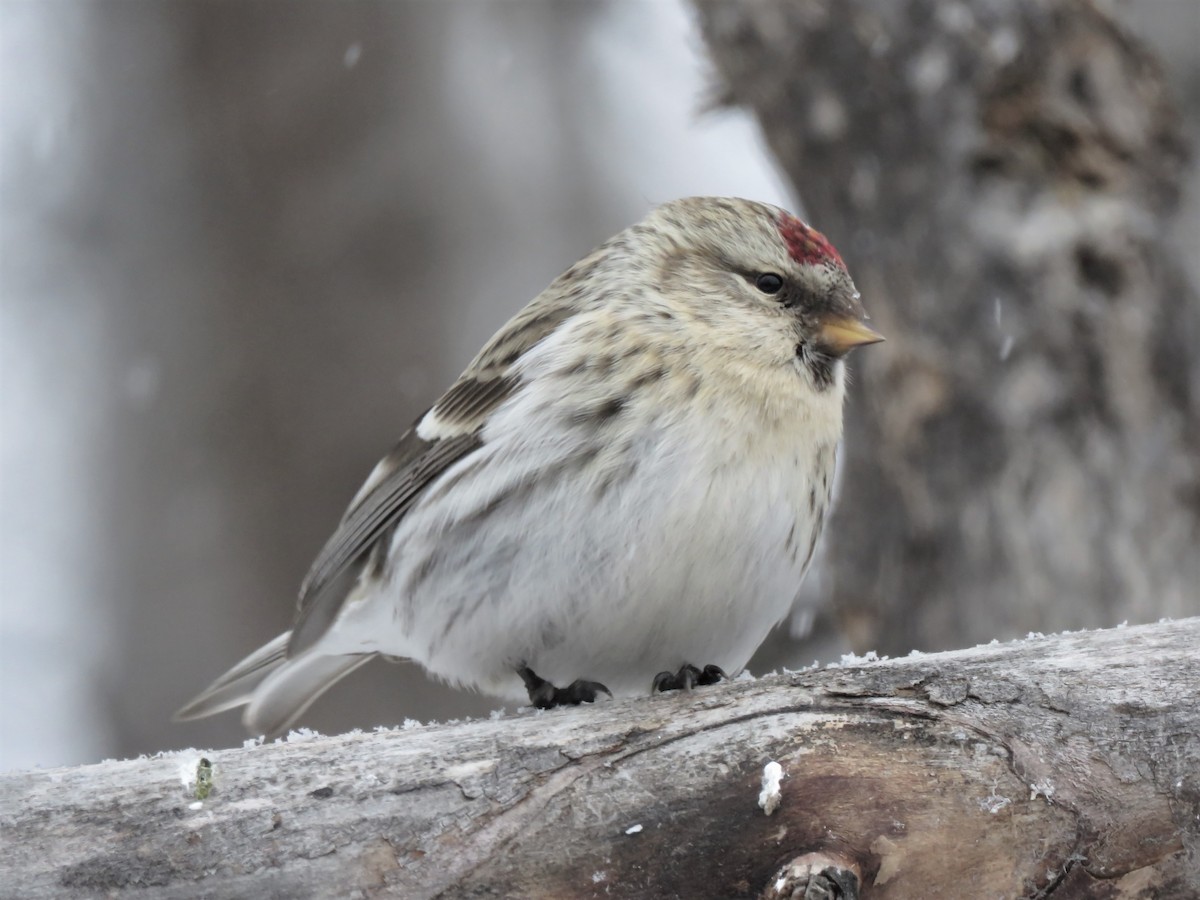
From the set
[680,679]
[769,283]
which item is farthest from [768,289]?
[680,679]

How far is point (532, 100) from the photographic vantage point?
15.4 feet

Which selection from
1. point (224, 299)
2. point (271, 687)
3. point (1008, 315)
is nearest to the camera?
point (271, 687)

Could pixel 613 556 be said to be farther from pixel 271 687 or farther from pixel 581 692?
pixel 271 687

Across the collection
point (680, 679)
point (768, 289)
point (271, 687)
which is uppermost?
point (768, 289)

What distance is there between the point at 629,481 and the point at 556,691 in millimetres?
341

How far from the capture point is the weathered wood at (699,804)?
128cm

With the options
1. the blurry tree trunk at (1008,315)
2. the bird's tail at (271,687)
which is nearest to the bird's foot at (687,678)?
the bird's tail at (271,687)

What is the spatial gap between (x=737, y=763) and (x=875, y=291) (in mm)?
1618

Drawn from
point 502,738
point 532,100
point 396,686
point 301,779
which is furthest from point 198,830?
point 532,100

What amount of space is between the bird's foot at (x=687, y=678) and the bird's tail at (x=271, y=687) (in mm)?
Answer: 684

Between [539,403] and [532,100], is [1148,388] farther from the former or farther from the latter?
[532,100]

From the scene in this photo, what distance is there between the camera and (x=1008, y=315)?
2.59 metres

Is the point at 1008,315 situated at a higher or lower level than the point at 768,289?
lower

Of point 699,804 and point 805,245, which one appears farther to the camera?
point 805,245
